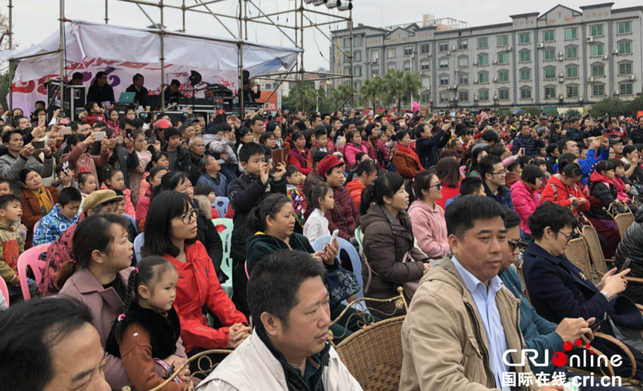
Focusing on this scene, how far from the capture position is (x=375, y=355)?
2.71 metres

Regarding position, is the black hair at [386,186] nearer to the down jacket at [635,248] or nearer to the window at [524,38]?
the down jacket at [635,248]

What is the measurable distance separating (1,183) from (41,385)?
4.23 meters

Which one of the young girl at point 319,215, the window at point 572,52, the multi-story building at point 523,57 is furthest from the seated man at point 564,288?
the window at point 572,52

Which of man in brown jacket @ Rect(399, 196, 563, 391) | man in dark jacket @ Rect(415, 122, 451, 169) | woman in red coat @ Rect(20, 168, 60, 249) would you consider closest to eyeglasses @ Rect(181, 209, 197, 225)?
man in brown jacket @ Rect(399, 196, 563, 391)

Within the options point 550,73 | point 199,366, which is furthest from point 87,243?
point 550,73

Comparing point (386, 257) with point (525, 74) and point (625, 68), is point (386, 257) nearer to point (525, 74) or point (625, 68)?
point (625, 68)

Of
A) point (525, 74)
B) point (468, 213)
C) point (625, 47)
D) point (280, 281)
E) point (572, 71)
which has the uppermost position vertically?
point (625, 47)

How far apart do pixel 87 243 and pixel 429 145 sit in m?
7.83

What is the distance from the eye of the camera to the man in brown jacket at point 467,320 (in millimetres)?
2172

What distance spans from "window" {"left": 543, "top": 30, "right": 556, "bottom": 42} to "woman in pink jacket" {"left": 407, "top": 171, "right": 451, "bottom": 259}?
5366 centimetres

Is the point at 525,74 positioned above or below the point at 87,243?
above

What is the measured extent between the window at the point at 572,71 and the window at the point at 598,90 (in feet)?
6.67

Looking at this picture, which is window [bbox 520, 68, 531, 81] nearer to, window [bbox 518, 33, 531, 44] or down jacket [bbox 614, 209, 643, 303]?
window [bbox 518, 33, 531, 44]

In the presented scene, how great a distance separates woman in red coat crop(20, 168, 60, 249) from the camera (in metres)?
5.41
